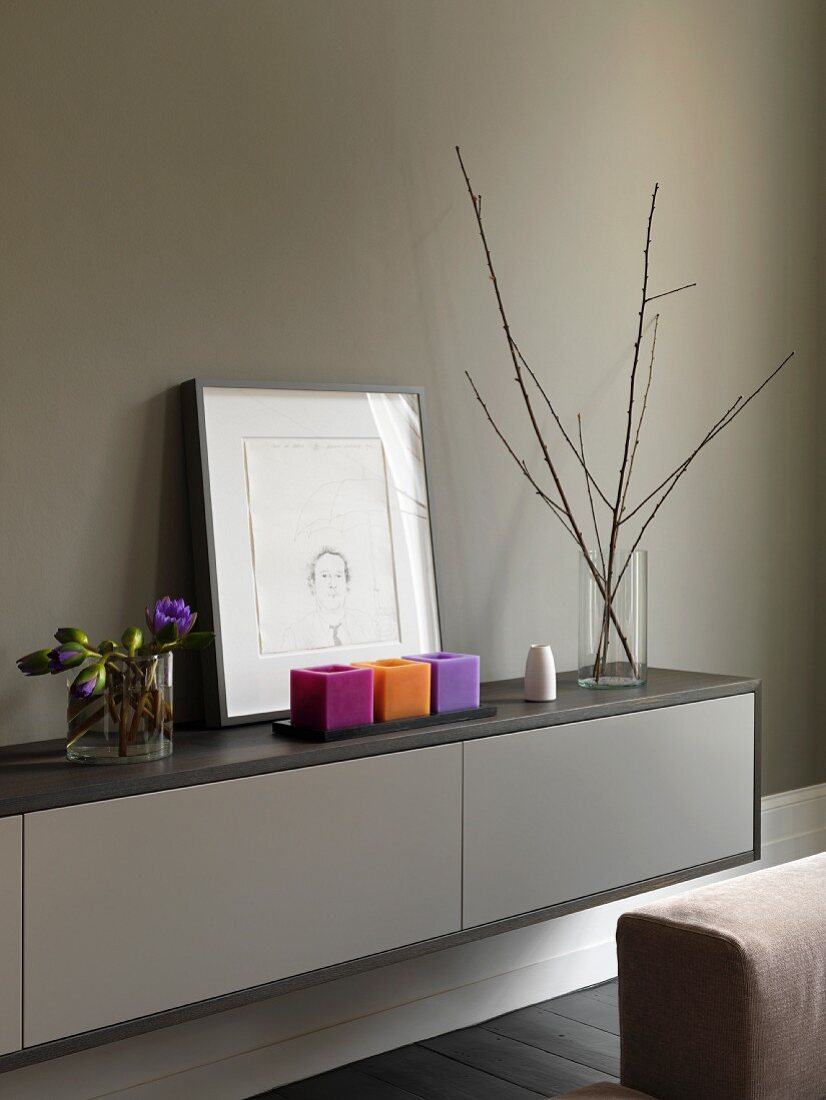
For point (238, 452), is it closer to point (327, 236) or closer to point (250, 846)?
point (327, 236)

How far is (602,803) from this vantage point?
2.48 m

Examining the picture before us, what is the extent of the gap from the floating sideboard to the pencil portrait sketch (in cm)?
26

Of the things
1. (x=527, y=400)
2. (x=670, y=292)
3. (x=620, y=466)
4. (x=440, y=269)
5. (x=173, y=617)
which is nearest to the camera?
(x=173, y=617)

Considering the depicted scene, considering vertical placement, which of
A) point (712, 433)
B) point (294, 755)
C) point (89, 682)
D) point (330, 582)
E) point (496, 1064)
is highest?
point (712, 433)

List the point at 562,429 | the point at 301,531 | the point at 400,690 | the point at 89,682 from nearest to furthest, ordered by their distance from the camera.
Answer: the point at 89,682, the point at 400,690, the point at 301,531, the point at 562,429

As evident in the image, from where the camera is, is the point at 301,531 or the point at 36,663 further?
the point at 301,531

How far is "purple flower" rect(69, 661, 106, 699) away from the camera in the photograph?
1.88 m

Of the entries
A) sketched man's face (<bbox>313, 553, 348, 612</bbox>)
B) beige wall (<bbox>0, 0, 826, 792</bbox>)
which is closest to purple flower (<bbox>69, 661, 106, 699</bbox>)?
beige wall (<bbox>0, 0, 826, 792</bbox>)

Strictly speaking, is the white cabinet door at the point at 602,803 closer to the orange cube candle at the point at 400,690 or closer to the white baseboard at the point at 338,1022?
the orange cube candle at the point at 400,690

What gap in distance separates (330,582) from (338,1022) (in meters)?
0.89

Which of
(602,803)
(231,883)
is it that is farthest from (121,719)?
(602,803)

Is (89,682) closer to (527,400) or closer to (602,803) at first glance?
(602,803)

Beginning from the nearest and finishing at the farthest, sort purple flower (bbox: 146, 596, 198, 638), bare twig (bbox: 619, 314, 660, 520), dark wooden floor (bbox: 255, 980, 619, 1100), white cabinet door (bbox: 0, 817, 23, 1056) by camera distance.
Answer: white cabinet door (bbox: 0, 817, 23, 1056) → purple flower (bbox: 146, 596, 198, 638) → dark wooden floor (bbox: 255, 980, 619, 1100) → bare twig (bbox: 619, 314, 660, 520)

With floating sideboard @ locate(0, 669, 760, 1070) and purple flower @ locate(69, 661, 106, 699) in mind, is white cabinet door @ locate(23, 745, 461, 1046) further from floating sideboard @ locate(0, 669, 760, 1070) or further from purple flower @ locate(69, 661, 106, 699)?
purple flower @ locate(69, 661, 106, 699)
